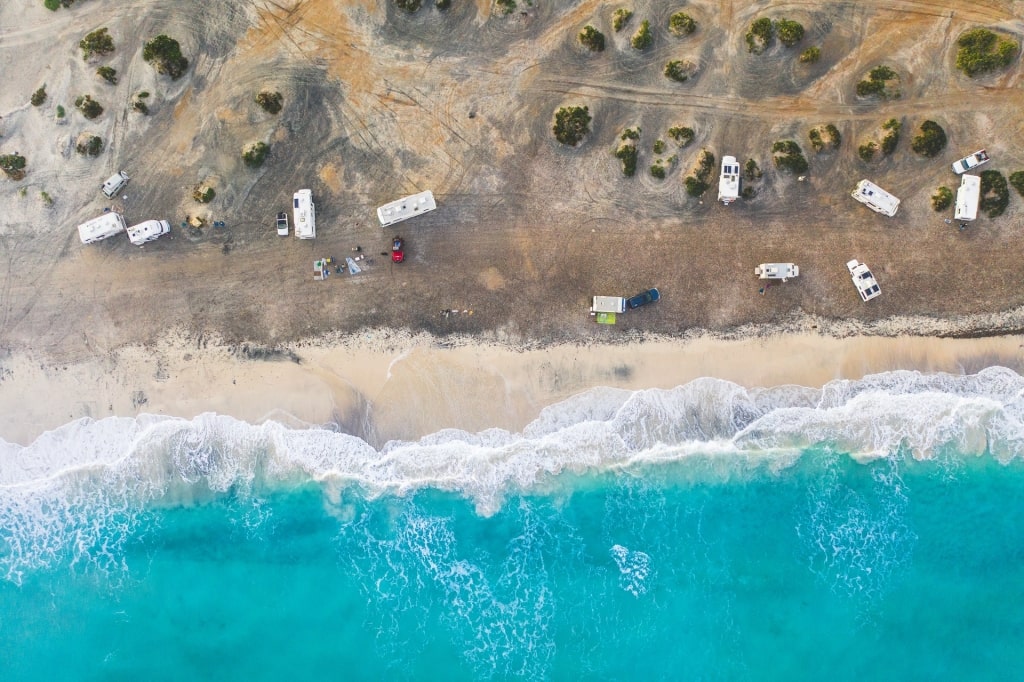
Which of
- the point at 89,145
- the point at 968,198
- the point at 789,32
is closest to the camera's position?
the point at 968,198

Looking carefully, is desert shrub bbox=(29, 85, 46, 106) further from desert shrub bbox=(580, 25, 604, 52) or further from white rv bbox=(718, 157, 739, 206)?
white rv bbox=(718, 157, 739, 206)

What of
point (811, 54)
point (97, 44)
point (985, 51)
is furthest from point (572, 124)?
point (97, 44)

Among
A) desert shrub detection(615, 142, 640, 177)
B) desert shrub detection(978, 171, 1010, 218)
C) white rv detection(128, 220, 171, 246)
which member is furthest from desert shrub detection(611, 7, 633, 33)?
white rv detection(128, 220, 171, 246)

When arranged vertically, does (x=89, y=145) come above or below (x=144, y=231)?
above

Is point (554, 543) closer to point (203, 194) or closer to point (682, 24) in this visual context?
point (203, 194)

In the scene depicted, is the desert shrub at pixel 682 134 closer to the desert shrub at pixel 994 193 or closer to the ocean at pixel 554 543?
the ocean at pixel 554 543

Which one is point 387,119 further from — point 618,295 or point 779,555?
point 779,555
